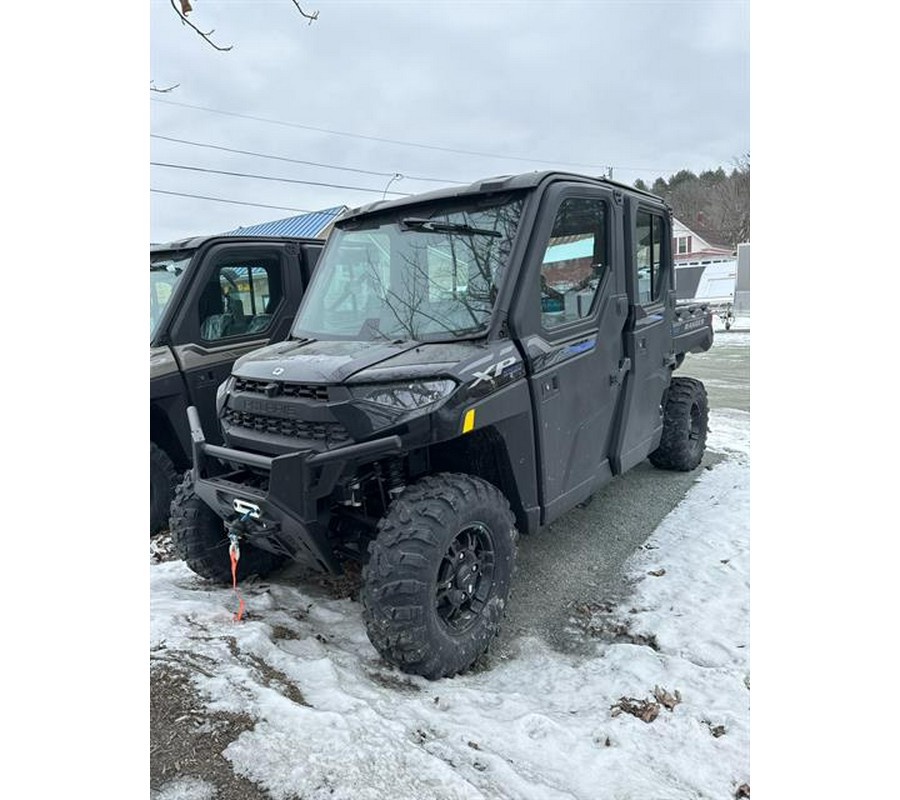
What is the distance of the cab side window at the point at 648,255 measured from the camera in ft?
14.6

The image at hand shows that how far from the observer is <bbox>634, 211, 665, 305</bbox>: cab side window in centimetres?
444

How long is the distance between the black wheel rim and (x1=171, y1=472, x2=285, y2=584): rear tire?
141cm

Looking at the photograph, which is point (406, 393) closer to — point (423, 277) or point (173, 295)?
point (423, 277)

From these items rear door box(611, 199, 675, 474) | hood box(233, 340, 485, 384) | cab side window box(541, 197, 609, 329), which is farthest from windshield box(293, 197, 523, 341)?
rear door box(611, 199, 675, 474)

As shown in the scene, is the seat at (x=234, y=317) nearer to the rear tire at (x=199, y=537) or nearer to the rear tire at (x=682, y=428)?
the rear tire at (x=199, y=537)

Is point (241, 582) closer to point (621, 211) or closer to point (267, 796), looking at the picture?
point (267, 796)

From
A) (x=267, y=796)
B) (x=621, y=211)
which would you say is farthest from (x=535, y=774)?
(x=621, y=211)

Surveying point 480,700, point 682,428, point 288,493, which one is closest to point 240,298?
point 288,493

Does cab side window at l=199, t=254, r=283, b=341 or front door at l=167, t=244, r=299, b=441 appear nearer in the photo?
front door at l=167, t=244, r=299, b=441

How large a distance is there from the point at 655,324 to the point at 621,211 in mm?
915

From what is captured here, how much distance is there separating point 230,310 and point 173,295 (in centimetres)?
44

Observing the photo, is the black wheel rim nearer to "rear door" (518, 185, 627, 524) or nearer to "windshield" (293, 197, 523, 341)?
"rear door" (518, 185, 627, 524)

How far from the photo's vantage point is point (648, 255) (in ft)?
15.3

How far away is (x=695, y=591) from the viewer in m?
3.83
